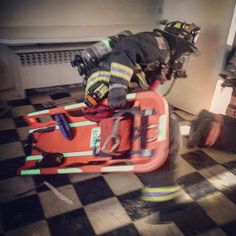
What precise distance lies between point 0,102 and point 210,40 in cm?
145

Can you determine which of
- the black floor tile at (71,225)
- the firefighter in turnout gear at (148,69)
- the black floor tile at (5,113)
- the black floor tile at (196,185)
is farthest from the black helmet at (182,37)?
the black floor tile at (5,113)

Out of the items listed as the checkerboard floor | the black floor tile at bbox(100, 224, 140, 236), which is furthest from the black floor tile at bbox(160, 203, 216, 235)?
the black floor tile at bbox(100, 224, 140, 236)

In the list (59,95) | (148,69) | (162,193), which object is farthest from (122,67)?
(59,95)

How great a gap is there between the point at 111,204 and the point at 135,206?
0.10m

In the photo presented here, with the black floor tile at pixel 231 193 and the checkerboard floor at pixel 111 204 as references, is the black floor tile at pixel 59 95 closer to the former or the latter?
the checkerboard floor at pixel 111 204

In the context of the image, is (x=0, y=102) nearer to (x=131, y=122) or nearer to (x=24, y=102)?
(x=24, y=102)

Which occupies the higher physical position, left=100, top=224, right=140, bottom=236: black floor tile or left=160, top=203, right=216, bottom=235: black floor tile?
left=160, top=203, right=216, bottom=235: black floor tile

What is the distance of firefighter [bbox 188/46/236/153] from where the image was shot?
57.0 inches

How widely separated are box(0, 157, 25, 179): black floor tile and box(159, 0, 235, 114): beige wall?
3.73 feet

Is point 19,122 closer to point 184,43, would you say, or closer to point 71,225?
point 71,225

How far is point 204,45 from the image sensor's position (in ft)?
5.33

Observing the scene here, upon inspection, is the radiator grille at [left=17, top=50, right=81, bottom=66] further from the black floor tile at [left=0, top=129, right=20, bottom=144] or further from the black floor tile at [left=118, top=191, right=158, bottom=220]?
the black floor tile at [left=118, top=191, right=158, bottom=220]

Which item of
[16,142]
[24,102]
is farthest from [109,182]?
[24,102]

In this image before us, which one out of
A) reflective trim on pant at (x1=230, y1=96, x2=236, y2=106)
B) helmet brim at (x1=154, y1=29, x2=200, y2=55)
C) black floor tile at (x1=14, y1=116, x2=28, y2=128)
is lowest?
black floor tile at (x1=14, y1=116, x2=28, y2=128)
